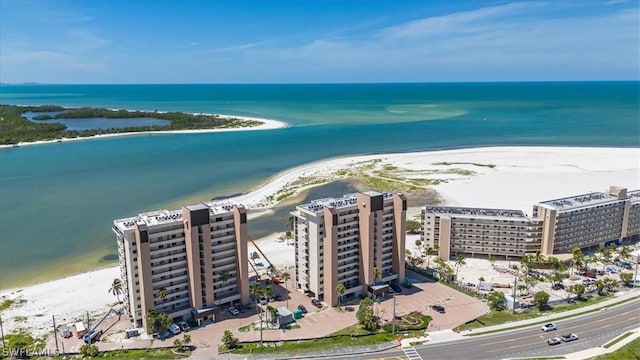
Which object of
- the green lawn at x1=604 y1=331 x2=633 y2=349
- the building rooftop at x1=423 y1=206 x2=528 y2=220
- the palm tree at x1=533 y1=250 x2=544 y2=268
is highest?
the building rooftop at x1=423 y1=206 x2=528 y2=220

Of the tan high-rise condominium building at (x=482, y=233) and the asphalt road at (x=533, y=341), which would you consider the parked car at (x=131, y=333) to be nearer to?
the asphalt road at (x=533, y=341)

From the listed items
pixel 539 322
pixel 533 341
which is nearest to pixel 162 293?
pixel 533 341

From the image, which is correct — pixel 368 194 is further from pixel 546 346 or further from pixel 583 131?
pixel 583 131

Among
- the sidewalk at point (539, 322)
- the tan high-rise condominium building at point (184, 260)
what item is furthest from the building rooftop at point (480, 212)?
the tan high-rise condominium building at point (184, 260)

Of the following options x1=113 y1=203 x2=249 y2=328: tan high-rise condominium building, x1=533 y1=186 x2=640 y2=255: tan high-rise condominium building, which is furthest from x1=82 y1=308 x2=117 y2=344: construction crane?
x1=533 y1=186 x2=640 y2=255: tan high-rise condominium building

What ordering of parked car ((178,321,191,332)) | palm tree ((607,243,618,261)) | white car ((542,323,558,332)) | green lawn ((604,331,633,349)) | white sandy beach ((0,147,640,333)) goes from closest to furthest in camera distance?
green lawn ((604,331,633,349)) < white car ((542,323,558,332)) < parked car ((178,321,191,332)) < white sandy beach ((0,147,640,333)) < palm tree ((607,243,618,261))

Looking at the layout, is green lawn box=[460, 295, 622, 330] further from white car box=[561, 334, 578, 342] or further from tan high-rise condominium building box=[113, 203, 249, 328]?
tan high-rise condominium building box=[113, 203, 249, 328]
